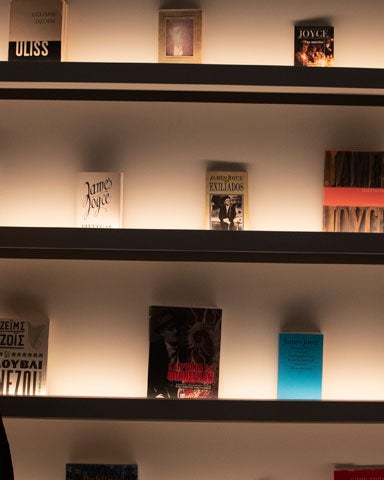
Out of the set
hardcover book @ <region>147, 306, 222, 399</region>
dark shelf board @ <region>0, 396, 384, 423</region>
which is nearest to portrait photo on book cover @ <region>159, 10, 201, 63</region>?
hardcover book @ <region>147, 306, 222, 399</region>

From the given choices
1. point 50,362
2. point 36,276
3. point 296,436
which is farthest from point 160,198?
point 296,436

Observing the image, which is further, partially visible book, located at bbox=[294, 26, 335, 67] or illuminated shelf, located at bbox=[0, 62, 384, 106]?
partially visible book, located at bbox=[294, 26, 335, 67]

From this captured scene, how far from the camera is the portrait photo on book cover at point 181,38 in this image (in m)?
2.28

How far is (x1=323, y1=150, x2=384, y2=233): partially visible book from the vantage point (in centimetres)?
226

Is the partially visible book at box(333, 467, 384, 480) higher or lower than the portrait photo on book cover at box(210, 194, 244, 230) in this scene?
lower

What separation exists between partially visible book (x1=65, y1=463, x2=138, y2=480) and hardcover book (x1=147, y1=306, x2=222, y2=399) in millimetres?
256

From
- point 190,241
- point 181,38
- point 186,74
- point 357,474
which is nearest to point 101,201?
point 190,241

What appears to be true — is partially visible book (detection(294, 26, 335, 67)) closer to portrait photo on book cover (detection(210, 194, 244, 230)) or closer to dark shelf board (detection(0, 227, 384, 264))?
portrait photo on book cover (detection(210, 194, 244, 230))

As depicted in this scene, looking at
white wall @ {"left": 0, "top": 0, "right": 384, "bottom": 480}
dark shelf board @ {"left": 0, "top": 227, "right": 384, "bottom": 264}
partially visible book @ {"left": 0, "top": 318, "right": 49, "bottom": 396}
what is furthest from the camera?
white wall @ {"left": 0, "top": 0, "right": 384, "bottom": 480}

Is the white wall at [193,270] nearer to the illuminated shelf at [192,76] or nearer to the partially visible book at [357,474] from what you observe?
the partially visible book at [357,474]

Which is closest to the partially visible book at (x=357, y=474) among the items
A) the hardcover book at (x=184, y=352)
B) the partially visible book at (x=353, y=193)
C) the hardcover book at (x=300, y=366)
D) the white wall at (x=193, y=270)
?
the white wall at (x=193, y=270)

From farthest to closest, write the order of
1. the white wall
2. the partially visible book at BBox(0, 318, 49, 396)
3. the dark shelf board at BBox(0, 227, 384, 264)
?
the white wall → the partially visible book at BBox(0, 318, 49, 396) → the dark shelf board at BBox(0, 227, 384, 264)

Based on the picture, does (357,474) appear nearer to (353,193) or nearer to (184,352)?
(184,352)

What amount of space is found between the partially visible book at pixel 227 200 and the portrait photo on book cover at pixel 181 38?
0.37 m
